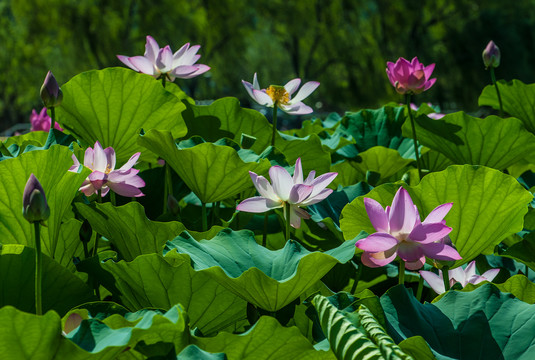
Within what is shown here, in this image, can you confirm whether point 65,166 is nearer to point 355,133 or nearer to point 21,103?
point 355,133

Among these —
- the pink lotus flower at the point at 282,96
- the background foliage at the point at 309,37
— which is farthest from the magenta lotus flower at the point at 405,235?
the background foliage at the point at 309,37

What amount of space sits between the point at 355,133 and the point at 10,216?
842 millimetres

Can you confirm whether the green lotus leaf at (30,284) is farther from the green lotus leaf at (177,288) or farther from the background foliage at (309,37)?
the background foliage at (309,37)

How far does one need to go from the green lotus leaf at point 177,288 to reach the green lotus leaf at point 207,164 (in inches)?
9.2

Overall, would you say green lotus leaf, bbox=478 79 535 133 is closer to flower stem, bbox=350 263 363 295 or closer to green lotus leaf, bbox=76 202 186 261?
flower stem, bbox=350 263 363 295

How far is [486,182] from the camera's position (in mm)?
828

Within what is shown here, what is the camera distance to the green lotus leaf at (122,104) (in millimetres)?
1023

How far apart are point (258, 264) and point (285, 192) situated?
0.35 feet

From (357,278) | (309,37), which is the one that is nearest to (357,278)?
(357,278)

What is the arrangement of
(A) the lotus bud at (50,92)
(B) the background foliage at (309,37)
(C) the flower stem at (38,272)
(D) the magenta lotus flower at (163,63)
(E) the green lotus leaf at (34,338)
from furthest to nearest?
(B) the background foliage at (309,37) < (D) the magenta lotus flower at (163,63) < (A) the lotus bud at (50,92) < (C) the flower stem at (38,272) < (E) the green lotus leaf at (34,338)

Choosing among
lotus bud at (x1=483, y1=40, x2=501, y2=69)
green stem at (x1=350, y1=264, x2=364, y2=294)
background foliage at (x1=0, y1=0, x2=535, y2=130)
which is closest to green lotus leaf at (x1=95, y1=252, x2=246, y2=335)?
green stem at (x1=350, y1=264, x2=364, y2=294)

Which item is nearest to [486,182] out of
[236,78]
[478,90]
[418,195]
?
[418,195]

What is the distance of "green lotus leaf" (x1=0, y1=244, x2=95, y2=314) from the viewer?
2.07 ft

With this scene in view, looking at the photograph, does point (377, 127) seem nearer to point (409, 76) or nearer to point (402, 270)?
point (409, 76)
